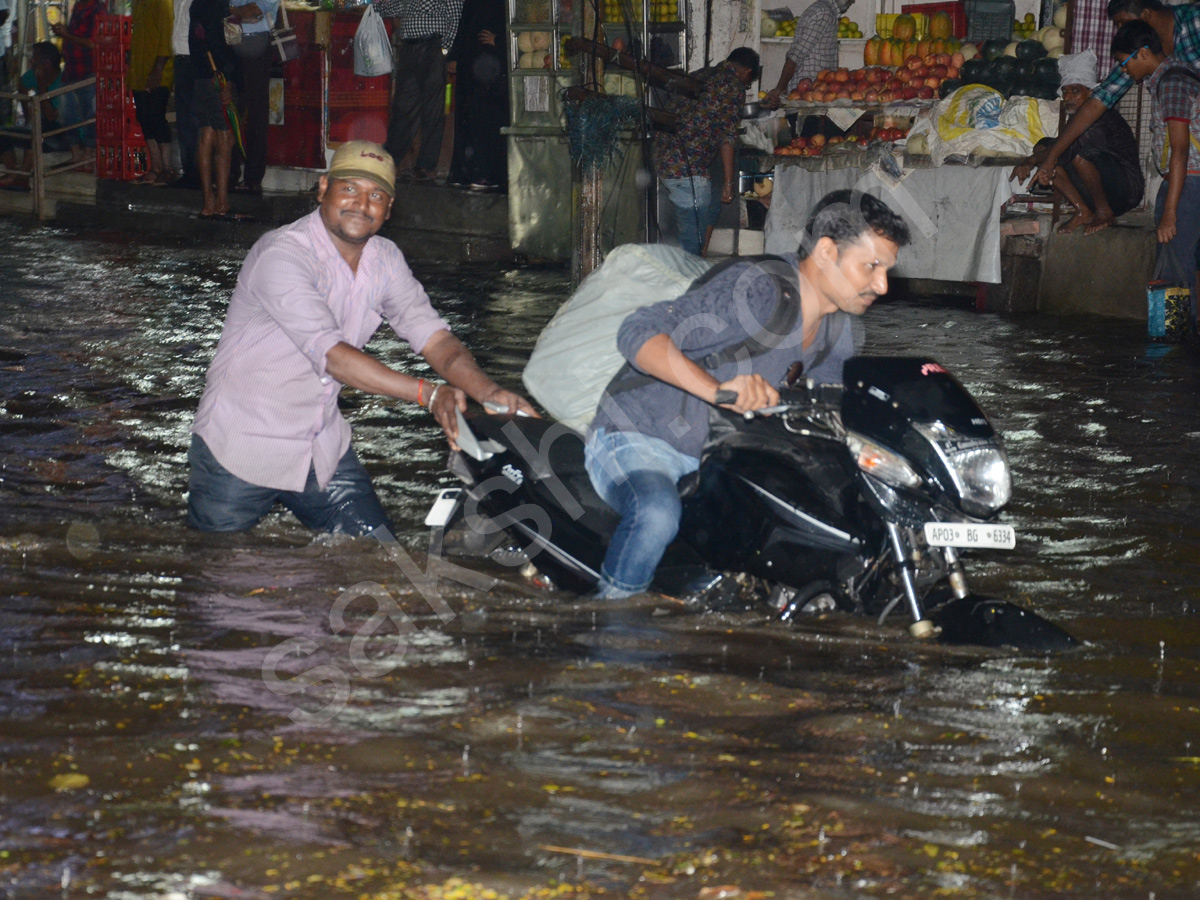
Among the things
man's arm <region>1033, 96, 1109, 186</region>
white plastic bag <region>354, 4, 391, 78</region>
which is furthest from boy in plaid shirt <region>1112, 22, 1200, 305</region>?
white plastic bag <region>354, 4, 391, 78</region>

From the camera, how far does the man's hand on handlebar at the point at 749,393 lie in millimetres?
3668

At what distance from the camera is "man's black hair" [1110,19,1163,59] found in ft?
32.1

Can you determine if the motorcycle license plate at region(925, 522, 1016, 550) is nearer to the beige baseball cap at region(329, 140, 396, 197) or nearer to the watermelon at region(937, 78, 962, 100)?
the beige baseball cap at region(329, 140, 396, 197)

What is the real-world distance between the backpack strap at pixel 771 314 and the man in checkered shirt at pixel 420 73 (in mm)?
11639

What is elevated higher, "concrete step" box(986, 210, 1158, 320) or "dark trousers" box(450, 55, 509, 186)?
"dark trousers" box(450, 55, 509, 186)

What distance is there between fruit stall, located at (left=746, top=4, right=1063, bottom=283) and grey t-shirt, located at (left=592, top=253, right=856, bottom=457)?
7.74 meters

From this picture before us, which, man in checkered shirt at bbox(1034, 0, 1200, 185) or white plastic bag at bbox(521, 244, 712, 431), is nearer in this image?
white plastic bag at bbox(521, 244, 712, 431)

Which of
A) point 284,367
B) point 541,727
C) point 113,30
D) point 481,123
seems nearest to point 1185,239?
point 284,367

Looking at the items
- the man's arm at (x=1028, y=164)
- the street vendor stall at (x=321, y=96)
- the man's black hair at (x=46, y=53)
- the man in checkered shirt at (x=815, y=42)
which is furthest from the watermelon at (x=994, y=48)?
the man's black hair at (x=46, y=53)

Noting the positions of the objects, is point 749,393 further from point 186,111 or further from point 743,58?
Result: point 186,111

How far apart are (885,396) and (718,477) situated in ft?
1.77

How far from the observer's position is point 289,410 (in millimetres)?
4648

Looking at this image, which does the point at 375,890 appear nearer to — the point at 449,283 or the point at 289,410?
the point at 289,410

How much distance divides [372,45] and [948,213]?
701cm
